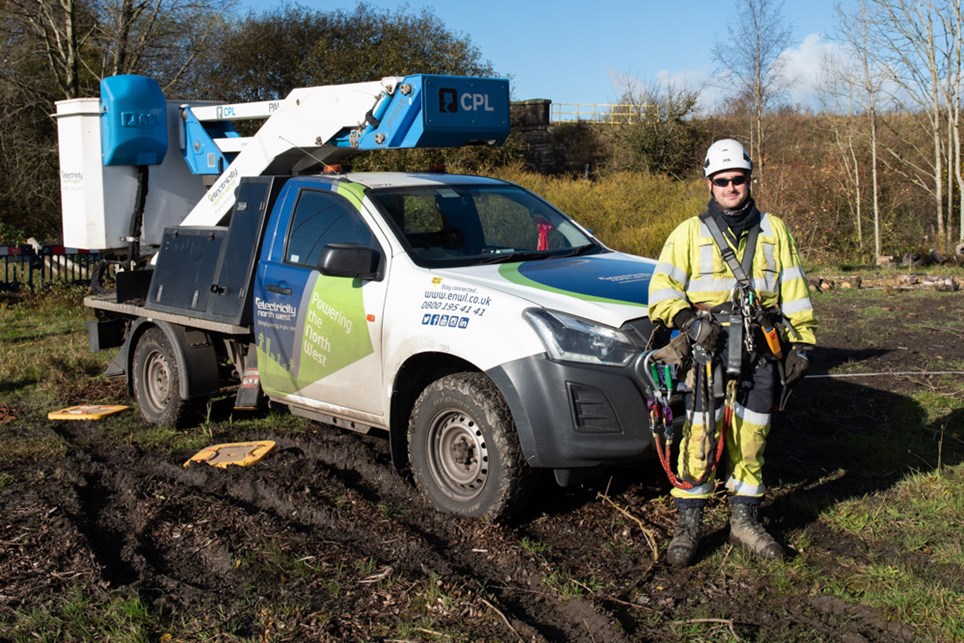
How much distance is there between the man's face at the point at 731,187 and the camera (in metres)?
4.70

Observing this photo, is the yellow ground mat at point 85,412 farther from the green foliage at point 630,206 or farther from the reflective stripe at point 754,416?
the green foliage at point 630,206

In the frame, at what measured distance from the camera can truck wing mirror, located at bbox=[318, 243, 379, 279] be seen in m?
5.74

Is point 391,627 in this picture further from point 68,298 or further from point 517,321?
point 68,298

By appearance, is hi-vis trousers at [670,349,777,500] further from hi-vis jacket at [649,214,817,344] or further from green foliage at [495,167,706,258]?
green foliage at [495,167,706,258]

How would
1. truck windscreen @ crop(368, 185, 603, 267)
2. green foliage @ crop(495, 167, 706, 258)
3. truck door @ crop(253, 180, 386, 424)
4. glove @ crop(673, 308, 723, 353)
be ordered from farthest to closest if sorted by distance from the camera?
1. green foliage @ crop(495, 167, 706, 258)
2. truck windscreen @ crop(368, 185, 603, 267)
3. truck door @ crop(253, 180, 386, 424)
4. glove @ crop(673, 308, 723, 353)

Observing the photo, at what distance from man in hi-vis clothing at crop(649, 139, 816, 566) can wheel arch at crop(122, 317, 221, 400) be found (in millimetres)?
4037

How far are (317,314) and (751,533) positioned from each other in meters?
2.99

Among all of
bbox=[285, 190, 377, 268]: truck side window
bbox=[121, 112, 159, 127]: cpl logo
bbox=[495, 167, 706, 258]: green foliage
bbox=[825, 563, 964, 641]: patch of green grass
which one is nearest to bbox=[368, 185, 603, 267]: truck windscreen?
bbox=[285, 190, 377, 268]: truck side window

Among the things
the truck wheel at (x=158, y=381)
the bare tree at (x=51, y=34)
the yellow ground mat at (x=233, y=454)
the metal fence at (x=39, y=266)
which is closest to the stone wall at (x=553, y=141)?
the bare tree at (x=51, y=34)

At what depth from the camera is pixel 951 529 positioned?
4.97 meters

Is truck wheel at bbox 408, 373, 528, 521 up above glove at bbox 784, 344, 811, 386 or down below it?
below

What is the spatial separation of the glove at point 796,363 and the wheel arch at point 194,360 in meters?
4.58

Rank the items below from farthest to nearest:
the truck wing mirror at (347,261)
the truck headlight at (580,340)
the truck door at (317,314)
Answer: the truck door at (317,314) < the truck wing mirror at (347,261) < the truck headlight at (580,340)

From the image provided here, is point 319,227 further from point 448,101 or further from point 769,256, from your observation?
point 769,256
